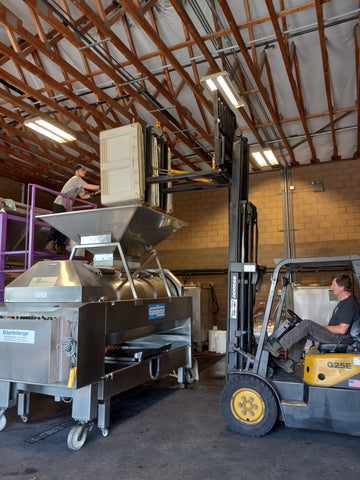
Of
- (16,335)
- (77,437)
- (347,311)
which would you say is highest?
(347,311)

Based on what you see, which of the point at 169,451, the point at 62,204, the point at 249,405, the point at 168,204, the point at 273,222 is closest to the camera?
the point at 169,451

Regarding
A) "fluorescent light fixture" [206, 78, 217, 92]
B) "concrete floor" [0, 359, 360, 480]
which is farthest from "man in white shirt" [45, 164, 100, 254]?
"concrete floor" [0, 359, 360, 480]

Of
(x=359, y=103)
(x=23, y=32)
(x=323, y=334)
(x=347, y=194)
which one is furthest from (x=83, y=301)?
(x=347, y=194)

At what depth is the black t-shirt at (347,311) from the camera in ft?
14.2

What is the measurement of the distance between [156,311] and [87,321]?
176cm

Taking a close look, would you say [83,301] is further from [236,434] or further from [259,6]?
[259,6]

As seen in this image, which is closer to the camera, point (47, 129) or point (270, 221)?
point (47, 129)

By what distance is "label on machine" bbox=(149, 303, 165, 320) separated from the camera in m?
5.46

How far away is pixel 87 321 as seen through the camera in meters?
4.01

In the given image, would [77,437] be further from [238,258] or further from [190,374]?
[190,374]

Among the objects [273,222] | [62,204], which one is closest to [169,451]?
[62,204]

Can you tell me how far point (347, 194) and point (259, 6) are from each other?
7586 millimetres

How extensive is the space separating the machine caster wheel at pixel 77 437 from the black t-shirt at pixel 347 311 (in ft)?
10.7

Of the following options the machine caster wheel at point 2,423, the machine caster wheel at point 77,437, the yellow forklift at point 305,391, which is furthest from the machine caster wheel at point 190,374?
the machine caster wheel at point 2,423
